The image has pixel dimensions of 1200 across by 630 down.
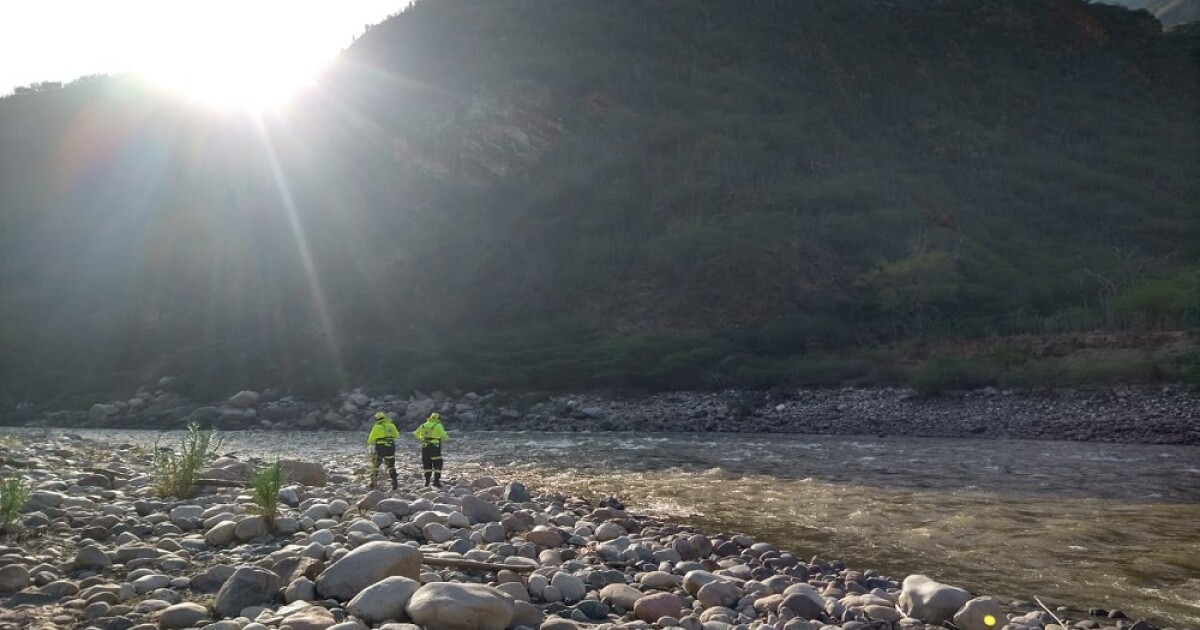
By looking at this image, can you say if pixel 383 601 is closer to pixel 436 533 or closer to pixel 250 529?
pixel 250 529

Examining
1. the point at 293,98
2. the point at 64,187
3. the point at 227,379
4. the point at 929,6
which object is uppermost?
the point at 929,6

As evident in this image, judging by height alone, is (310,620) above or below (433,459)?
below

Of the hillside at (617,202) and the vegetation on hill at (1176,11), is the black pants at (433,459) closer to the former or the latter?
the hillside at (617,202)

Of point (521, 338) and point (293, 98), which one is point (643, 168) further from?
point (293, 98)

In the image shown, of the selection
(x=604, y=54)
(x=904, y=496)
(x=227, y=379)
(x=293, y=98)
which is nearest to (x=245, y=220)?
(x=293, y=98)

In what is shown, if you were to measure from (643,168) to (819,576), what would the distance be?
53.9 meters

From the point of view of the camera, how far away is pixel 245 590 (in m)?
5.84

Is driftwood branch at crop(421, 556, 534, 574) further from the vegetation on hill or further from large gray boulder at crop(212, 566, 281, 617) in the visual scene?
the vegetation on hill

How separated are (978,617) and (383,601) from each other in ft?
14.8

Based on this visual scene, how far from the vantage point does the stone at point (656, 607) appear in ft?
21.8

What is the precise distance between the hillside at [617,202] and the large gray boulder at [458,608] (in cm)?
2897

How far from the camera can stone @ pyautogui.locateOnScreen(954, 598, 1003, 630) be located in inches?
265

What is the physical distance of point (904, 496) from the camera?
14.1 metres

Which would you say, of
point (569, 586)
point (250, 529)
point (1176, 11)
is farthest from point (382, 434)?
point (1176, 11)
